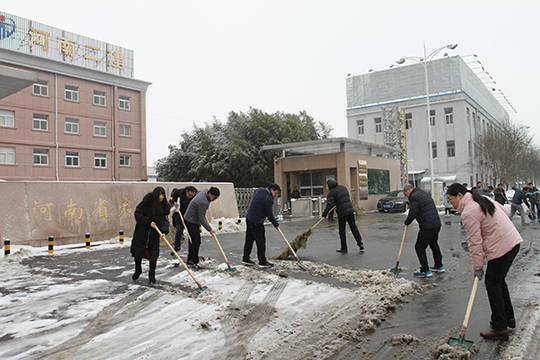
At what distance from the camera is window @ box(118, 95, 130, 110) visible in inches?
1331

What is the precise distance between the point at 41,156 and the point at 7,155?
2166 mm

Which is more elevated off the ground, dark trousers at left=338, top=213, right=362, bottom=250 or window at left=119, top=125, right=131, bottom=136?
window at left=119, top=125, right=131, bottom=136

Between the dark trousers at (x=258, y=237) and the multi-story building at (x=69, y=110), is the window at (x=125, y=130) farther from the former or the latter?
the dark trousers at (x=258, y=237)

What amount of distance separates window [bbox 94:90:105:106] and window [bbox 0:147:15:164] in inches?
296

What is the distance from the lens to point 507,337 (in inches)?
150

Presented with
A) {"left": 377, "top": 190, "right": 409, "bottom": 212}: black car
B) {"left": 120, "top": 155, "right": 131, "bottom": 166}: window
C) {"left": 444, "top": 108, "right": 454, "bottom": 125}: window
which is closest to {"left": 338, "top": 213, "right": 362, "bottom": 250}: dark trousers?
{"left": 377, "top": 190, "right": 409, "bottom": 212}: black car

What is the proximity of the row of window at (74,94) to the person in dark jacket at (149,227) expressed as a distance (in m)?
27.6

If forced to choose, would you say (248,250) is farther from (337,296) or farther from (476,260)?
(476,260)

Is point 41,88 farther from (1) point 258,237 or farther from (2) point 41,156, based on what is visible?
(1) point 258,237

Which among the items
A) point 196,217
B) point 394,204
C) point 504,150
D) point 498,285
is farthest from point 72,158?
point 504,150

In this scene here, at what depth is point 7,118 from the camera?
2722cm

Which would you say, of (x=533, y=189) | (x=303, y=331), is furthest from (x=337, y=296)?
(x=533, y=189)

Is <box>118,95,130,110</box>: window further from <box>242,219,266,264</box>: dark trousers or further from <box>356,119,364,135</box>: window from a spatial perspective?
<box>242,219,266,264</box>: dark trousers

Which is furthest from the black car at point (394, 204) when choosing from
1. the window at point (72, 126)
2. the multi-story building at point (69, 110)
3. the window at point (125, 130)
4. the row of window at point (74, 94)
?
the window at point (72, 126)
